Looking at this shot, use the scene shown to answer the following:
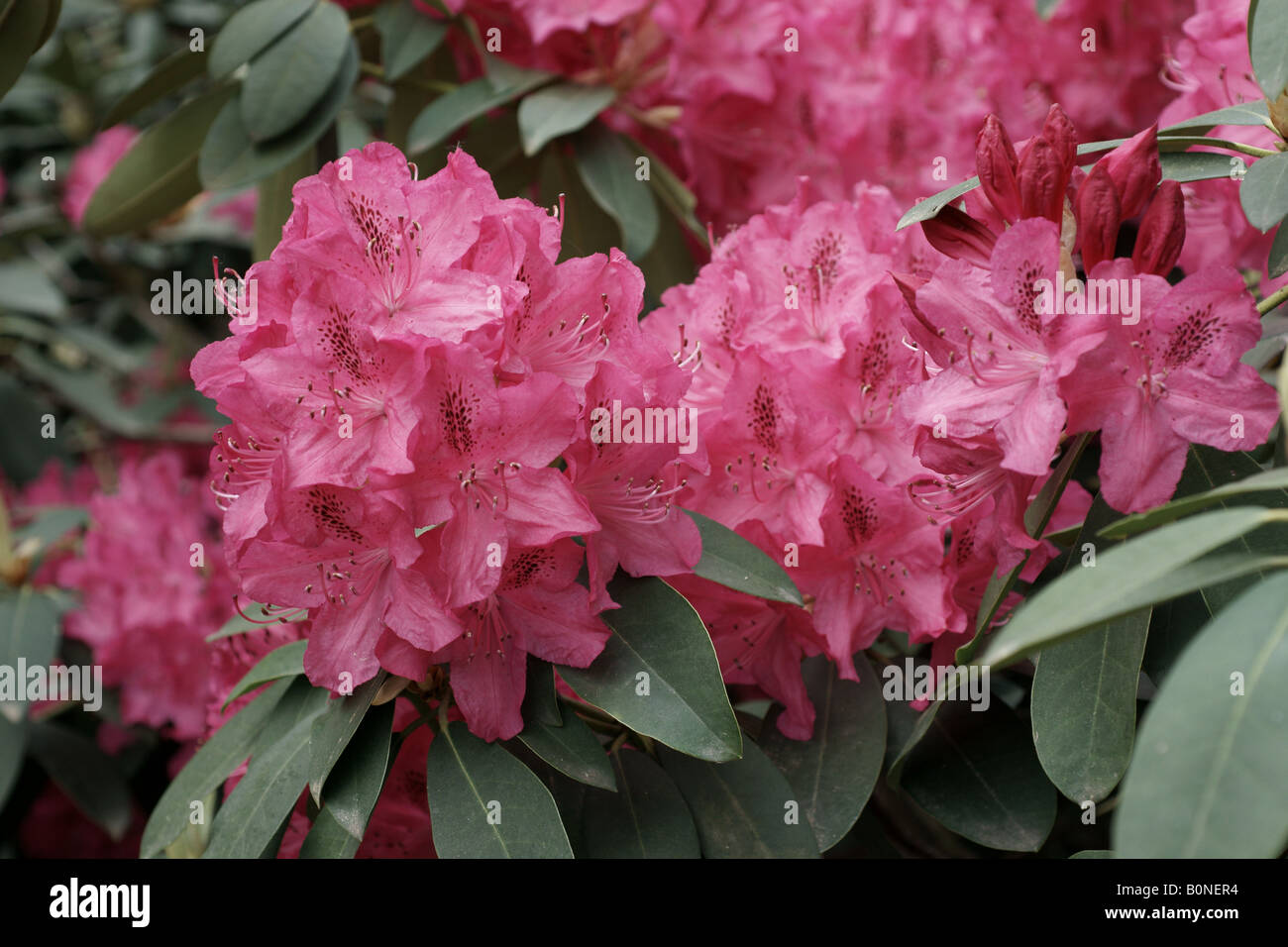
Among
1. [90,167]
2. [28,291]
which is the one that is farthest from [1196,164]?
[90,167]

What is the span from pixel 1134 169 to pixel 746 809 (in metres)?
0.52

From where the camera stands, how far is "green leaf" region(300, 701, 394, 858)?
2.60ft

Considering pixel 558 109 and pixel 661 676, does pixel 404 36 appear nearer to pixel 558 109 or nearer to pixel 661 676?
pixel 558 109

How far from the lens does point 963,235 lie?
79cm

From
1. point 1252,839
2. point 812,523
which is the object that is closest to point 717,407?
point 812,523

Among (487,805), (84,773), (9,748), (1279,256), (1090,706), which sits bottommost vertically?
(84,773)

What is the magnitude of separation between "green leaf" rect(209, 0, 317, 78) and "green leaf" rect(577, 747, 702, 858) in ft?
2.67

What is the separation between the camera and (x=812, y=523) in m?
0.88

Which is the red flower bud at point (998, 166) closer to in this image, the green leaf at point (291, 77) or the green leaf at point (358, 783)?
the green leaf at point (358, 783)

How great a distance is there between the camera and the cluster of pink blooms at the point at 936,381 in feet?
2.43

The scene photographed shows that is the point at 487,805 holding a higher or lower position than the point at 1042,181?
lower

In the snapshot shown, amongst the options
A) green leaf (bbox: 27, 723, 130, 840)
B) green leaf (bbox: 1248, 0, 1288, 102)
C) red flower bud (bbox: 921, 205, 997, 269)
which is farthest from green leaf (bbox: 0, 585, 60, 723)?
green leaf (bbox: 1248, 0, 1288, 102)

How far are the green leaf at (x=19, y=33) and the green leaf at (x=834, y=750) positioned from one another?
0.92 metres

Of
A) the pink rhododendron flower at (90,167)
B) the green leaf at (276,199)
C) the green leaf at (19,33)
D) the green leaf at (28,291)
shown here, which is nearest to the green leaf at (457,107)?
the green leaf at (276,199)
